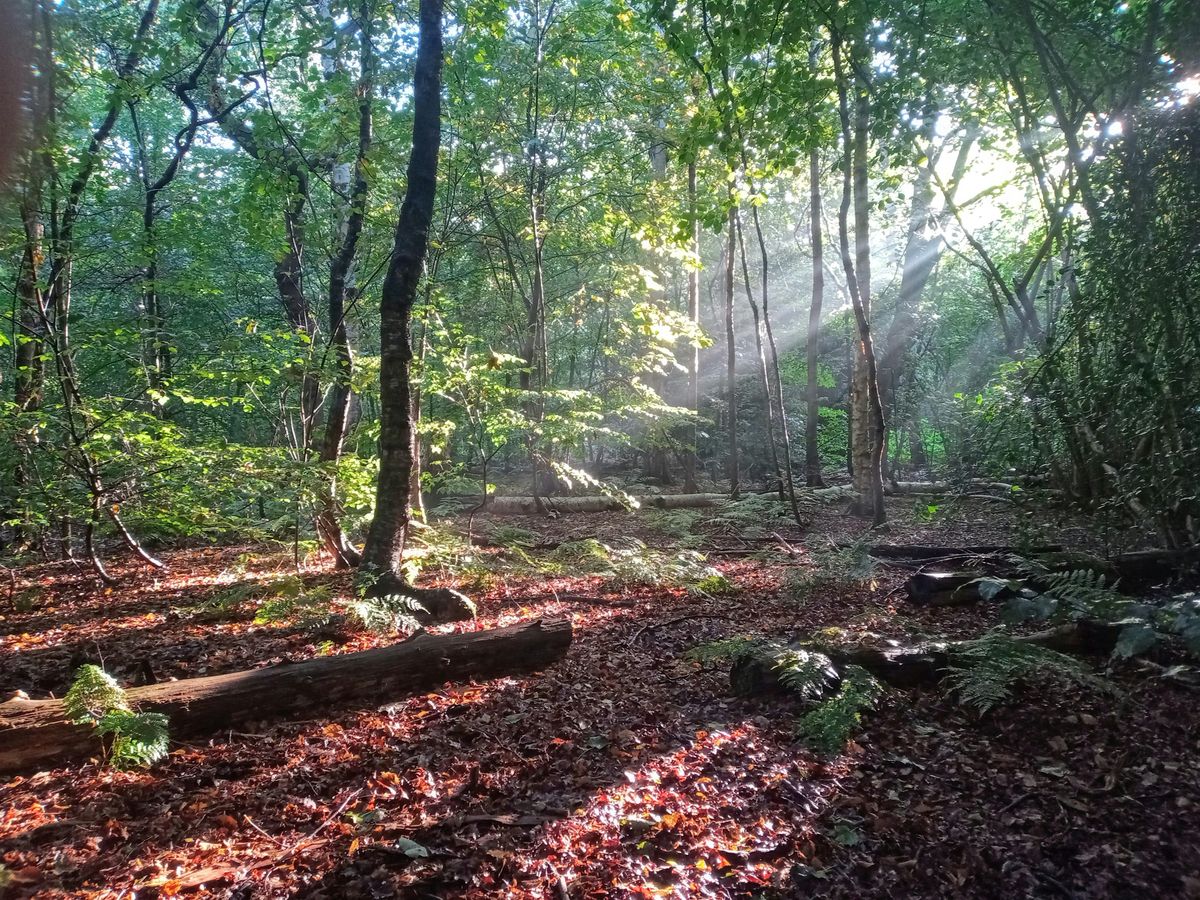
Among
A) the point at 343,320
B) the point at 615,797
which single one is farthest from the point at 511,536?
the point at 615,797

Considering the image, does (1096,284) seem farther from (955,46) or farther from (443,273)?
(443,273)

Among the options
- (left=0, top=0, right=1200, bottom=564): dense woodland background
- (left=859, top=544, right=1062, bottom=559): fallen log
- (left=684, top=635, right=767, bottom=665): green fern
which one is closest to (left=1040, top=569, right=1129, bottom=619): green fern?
(left=0, top=0, right=1200, bottom=564): dense woodland background

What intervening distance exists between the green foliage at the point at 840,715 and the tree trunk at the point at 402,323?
401 centimetres

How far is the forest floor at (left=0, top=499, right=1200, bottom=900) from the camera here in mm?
2771

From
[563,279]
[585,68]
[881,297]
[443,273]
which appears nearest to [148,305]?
[443,273]

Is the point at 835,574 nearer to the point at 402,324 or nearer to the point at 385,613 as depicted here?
the point at 385,613

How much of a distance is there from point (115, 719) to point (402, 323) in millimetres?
3924

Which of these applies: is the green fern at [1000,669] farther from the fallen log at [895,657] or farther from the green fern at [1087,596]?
the green fern at [1087,596]

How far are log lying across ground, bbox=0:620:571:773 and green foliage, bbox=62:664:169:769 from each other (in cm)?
7

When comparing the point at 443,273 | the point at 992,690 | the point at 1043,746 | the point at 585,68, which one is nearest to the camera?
the point at 1043,746

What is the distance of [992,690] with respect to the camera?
4.03 m

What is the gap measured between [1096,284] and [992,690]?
13.7 ft

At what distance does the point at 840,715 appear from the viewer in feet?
13.1

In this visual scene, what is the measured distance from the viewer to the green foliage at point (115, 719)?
341 centimetres
